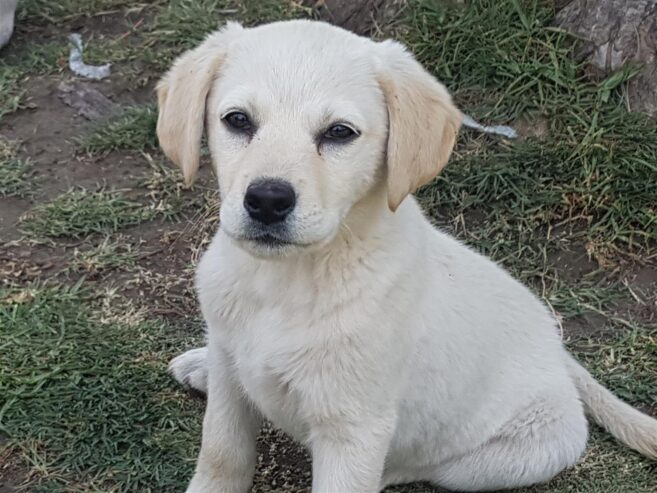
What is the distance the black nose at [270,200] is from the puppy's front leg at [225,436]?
85 centimetres

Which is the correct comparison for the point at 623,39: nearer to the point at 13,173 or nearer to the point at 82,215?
the point at 82,215

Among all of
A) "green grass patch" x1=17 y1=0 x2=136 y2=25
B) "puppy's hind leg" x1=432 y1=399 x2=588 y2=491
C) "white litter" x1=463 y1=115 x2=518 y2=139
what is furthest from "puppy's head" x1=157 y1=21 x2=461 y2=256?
"green grass patch" x1=17 y1=0 x2=136 y2=25

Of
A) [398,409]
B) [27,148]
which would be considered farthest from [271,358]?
[27,148]

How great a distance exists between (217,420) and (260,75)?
1.31 meters

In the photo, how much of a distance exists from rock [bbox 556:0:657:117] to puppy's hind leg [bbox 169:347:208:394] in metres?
2.67

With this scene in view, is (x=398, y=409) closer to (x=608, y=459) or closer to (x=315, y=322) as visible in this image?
(x=315, y=322)

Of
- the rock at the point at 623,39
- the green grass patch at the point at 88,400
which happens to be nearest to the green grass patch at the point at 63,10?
the green grass patch at the point at 88,400

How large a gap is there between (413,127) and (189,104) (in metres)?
0.68

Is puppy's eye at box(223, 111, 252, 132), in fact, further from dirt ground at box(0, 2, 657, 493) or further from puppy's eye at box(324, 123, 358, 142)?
dirt ground at box(0, 2, 657, 493)

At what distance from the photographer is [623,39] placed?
554 centimetres

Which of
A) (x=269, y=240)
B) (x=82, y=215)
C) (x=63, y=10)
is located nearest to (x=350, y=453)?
(x=269, y=240)

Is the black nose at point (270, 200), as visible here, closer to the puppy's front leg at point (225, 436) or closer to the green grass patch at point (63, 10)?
the puppy's front leg at point (225, 436)

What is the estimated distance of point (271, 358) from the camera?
3.34 meters

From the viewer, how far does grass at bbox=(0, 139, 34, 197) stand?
18.8 feet
